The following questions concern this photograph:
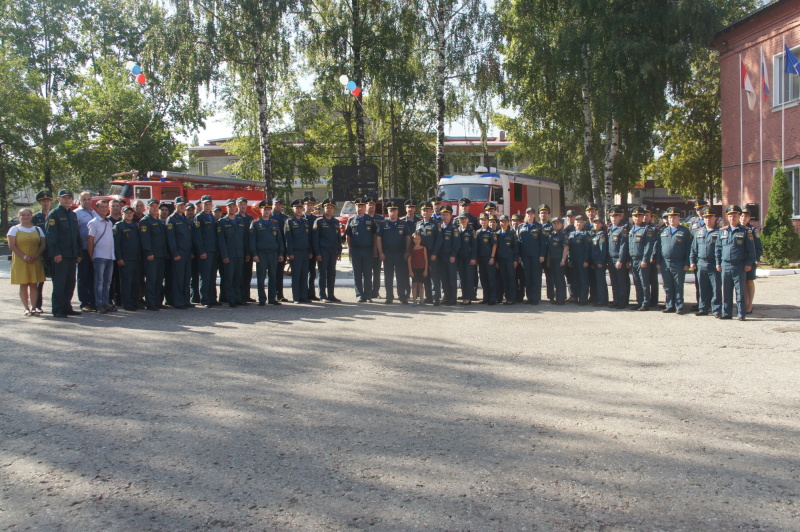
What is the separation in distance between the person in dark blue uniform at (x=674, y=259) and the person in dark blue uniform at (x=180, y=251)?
8.36 m

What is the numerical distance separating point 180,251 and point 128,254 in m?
0.88

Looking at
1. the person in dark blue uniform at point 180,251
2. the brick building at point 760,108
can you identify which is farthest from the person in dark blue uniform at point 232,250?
the brick building at point 760,108

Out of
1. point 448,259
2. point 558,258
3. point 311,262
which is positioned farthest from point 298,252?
point 558,258

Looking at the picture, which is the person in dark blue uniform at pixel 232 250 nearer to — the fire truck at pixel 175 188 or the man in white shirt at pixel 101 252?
the man in white shirt at pixel 101 252

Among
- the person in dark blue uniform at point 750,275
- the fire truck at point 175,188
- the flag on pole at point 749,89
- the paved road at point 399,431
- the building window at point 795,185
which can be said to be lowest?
the paved road at point 399,431

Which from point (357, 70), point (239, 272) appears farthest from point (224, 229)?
point (357, 70)

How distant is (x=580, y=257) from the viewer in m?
12.3

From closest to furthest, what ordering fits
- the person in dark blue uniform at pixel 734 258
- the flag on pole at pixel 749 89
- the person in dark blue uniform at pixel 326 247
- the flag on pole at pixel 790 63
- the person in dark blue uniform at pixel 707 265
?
the person in dark blue uniform at pixel 734 258
the person in dark blue uniform at pixel 707 265
the person in dark blue uniform at pixel 326 247
the flag on pole at pixel 790 63
the flag on pole at pixel 749 89

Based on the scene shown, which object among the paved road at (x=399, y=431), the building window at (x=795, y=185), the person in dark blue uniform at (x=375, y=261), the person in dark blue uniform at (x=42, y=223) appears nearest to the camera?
the paved road at (x=399, y=431)

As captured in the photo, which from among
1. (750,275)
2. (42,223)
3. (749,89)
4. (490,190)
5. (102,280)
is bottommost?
(750,275)

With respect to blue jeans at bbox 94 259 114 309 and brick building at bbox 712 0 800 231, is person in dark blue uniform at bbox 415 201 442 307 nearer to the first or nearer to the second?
blue jeans at bbox 94 259 114 309

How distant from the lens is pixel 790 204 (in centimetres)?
1830

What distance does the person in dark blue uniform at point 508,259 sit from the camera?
496 inches

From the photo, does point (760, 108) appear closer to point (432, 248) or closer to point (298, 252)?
point (432, 248)
